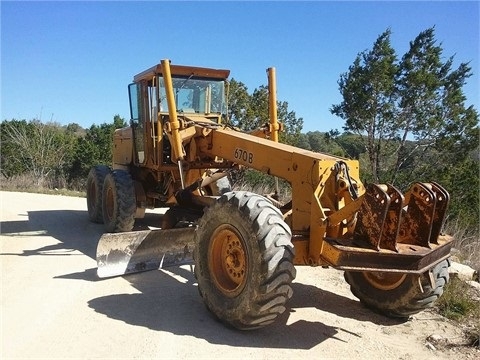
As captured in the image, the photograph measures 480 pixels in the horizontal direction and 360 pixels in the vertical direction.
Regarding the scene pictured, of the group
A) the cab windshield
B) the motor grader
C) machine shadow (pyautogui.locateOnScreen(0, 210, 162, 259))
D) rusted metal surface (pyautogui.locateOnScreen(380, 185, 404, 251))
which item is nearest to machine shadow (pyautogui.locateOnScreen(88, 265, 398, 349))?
the motor grader

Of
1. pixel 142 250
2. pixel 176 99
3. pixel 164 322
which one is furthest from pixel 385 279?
pixel 176 99

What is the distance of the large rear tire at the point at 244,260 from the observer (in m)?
3.95

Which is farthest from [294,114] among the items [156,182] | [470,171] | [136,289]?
[136,289]

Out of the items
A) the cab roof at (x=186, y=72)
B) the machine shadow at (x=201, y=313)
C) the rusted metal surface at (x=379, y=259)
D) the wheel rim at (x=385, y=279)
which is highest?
the cab roof at (x=186, y=72)

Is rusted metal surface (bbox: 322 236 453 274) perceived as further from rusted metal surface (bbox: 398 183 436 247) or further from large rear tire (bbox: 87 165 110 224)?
large rear tire (bbox: 87 165 110 224)

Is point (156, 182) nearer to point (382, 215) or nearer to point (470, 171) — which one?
point (382, 215)

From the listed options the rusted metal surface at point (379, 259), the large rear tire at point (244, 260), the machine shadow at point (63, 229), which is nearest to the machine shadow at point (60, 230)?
the machine shadow at point (63, 229)

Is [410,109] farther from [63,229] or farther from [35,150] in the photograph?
[35,150]

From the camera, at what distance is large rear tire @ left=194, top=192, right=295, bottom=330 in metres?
3.95

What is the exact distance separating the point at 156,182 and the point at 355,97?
1069 cm

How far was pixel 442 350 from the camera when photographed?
4188 mm

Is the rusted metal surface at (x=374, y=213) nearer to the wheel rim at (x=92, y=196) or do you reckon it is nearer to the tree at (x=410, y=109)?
the wheel rim at (x=92, y=196)

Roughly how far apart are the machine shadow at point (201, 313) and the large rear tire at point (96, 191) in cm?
352

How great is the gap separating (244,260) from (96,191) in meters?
5.66
